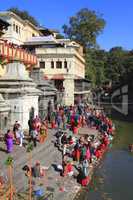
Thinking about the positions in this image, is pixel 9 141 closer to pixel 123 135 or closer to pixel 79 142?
pixel 79 142

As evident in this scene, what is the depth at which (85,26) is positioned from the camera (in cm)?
8944

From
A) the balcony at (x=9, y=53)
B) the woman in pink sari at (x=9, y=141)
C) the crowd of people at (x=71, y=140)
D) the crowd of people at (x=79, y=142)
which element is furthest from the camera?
the balcony at (x=9, y=53)

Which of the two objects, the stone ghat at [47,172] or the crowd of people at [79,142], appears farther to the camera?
the crowd of people at [79,142]

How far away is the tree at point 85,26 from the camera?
8988 cm

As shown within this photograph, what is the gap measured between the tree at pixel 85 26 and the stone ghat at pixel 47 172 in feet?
201

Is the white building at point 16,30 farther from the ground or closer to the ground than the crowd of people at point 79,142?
farther from the ground

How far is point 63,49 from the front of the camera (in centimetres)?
6506

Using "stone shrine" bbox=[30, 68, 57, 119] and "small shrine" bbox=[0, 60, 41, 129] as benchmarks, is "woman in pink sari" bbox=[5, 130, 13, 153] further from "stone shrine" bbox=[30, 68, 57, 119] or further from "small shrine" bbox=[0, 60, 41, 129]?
"stone shrine" bbox=[30, 68, 57, 119]

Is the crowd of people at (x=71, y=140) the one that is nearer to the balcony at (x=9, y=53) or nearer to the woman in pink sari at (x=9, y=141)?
the woman in pink sari at (x=9, y=141)

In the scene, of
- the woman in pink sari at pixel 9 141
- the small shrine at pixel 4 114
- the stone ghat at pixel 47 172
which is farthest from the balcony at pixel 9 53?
the woman in pink sari at pixel 9 141

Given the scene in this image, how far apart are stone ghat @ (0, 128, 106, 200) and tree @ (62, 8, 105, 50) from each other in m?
61.4

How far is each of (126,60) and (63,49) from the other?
5650 centimetres

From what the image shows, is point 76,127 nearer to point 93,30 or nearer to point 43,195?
point 43,195

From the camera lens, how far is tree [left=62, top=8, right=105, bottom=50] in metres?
89.9
